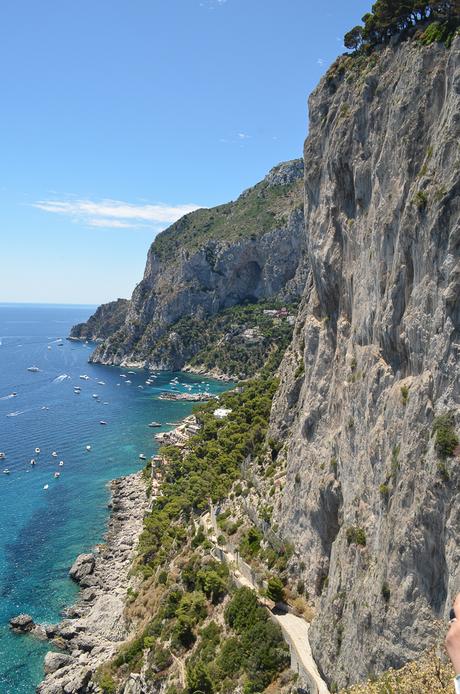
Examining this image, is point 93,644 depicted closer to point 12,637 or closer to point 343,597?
point 12,637

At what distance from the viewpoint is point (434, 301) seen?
24.4m

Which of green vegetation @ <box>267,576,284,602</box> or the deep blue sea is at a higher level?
green vegetation @ <box>267,576,284,602</box>

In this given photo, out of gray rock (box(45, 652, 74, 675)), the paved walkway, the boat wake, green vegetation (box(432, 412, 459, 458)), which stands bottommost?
gray rock (box(45, 652, 74, 675))

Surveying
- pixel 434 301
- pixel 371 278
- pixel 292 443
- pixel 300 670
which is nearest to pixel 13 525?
pixel 292 443

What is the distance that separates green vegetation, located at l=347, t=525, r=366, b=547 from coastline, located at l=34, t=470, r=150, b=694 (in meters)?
27.2

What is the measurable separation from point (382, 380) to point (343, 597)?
12.8 m

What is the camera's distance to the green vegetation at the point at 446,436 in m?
21.7

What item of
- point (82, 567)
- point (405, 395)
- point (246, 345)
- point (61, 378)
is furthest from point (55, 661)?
point (246, 345)

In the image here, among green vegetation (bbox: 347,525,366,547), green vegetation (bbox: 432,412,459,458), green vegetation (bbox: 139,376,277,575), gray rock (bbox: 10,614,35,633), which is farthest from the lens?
green vegetation (bbox: 139,376,277,575)

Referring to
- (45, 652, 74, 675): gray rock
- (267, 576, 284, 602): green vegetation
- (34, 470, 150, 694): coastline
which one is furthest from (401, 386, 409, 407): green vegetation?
(45, 652, 74, 675): gray rock

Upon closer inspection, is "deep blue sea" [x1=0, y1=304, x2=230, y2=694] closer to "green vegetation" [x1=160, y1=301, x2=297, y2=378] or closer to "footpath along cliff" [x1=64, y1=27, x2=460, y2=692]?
"green vegetation" [x1=160, y1=301, x2=297, y2=378]

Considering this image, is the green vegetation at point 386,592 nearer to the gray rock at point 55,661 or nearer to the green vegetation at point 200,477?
the green vegetation at point 200,477

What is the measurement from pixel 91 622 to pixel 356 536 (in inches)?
1349

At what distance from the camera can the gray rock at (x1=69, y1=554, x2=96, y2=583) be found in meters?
60.1
